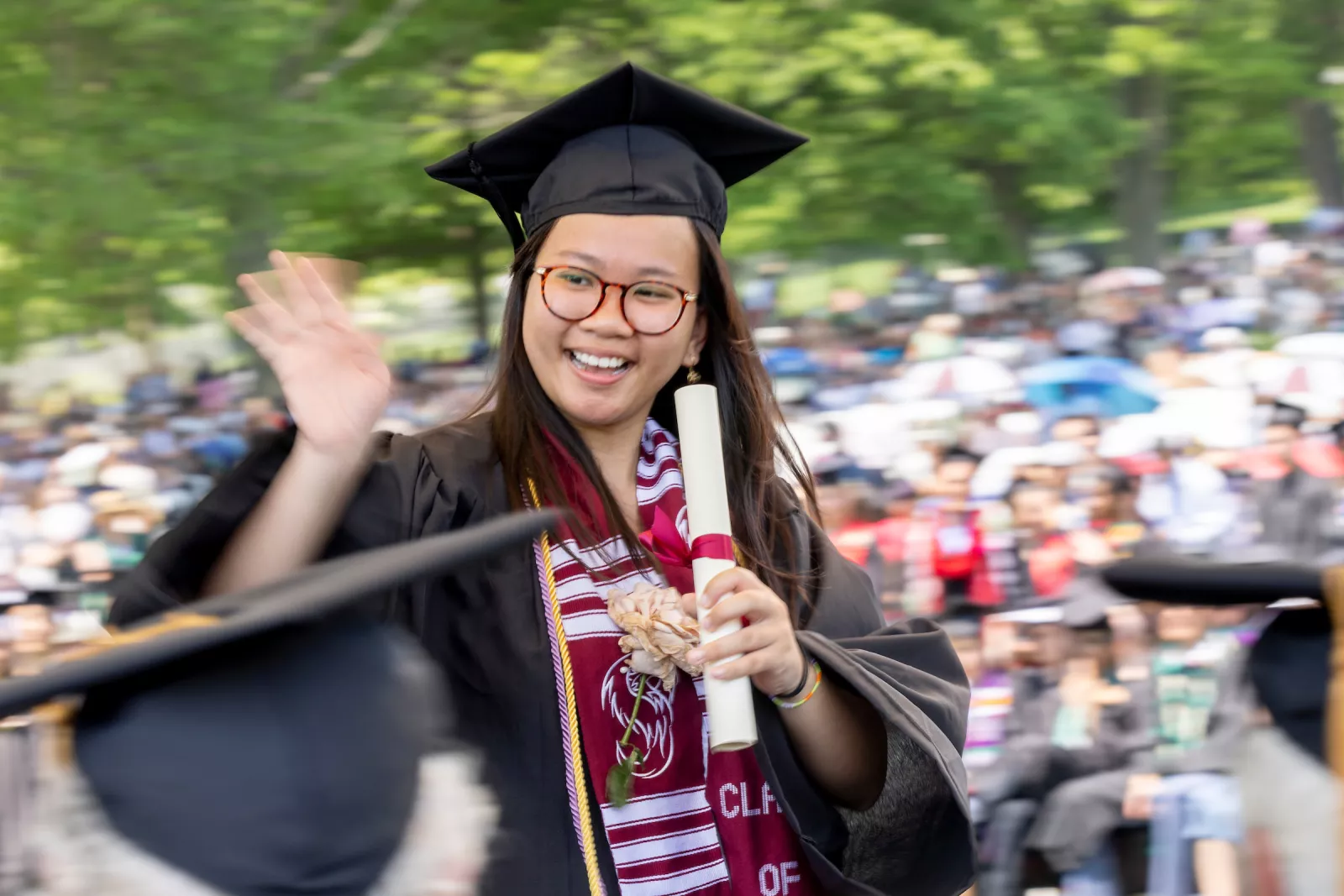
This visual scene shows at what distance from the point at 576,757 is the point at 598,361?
0.58 m

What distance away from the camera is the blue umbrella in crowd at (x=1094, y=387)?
385 inches

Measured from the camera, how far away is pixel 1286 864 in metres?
1.71

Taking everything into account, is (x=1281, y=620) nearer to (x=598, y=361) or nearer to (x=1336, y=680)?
(x=1336, y=680)

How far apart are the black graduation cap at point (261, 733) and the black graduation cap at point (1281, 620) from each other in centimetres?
94

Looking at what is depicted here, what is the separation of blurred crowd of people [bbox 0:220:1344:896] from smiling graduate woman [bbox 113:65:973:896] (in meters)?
0.22

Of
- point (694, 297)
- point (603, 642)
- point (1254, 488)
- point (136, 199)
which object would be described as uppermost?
point (136, 199)

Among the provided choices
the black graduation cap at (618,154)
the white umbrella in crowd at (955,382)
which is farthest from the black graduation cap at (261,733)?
the white umbrella in crowd at (955,382)

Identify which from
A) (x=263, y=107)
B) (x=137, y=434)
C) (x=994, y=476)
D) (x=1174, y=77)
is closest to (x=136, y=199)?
(x=263, y=107)

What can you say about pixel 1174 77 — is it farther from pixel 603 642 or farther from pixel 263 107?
pixel 603 642

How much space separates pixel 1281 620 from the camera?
1863 mm

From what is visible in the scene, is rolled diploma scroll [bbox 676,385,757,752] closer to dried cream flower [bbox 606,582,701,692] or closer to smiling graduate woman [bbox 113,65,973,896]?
smiling graduate woman [bbox 113,65,973,896]

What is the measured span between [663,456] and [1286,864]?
3.74 feet

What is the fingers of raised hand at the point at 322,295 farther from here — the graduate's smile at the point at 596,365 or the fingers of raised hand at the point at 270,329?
the graduate's smile at the point at 596,365

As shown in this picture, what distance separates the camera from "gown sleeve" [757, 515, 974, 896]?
2207 millimetres
